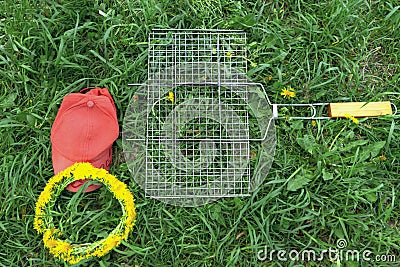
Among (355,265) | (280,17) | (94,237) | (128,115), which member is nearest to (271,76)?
(280,17)

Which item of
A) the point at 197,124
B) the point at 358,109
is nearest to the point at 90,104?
the point at 197,124

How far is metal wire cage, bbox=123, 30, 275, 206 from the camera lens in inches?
99.1

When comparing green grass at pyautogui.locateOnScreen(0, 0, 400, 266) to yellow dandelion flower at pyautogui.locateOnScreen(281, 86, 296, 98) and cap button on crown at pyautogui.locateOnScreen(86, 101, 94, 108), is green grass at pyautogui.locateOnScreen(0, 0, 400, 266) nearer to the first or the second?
yellow dandelion flower at pyautogui.locateOnScreen(281, 86, 296, 98)

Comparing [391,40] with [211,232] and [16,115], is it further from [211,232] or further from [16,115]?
[16,115]

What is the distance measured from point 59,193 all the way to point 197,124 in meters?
0.85

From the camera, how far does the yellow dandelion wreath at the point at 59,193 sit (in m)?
2.41

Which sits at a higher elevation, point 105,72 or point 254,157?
point 105,72

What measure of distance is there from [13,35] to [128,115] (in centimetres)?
82

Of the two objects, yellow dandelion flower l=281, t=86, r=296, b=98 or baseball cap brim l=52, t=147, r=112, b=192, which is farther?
yellow dandelion flower l=281, t=86, r=296, b=98

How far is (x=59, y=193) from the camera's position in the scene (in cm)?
247

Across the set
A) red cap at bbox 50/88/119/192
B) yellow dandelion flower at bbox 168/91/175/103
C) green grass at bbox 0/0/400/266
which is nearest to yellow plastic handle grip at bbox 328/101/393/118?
green grass at bbox 0/0/400/266

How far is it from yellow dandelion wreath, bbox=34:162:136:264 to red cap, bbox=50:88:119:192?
63 mm

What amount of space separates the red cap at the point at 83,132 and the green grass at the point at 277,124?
0.09 m

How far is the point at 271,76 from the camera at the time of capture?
8.80 feet
